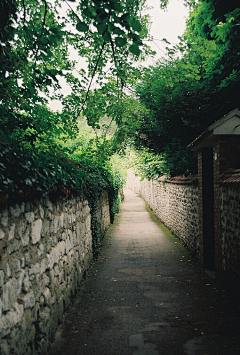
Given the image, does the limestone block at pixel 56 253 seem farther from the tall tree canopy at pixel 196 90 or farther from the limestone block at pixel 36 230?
the tall tree canopy at pixel 196 90

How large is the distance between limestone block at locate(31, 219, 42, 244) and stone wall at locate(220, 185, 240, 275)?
352cm

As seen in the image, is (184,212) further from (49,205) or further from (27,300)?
(27,300)

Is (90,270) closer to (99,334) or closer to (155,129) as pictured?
(99,334)

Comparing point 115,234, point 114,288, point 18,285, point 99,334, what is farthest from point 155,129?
point 18,285

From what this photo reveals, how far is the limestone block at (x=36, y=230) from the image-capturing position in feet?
11.6

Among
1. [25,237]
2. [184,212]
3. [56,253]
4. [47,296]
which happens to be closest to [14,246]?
[25,237]

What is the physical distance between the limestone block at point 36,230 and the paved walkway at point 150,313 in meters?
1.40

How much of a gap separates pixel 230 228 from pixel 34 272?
3921 mm

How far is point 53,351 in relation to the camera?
380 centimetres

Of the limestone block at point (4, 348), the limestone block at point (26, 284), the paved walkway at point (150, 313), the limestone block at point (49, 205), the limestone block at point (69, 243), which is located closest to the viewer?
the limestone block at point (4, 348)

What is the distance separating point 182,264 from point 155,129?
21.9ft

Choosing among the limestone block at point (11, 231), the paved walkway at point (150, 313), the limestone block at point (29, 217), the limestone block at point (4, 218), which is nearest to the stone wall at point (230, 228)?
the paved walkway at point (150, 313)

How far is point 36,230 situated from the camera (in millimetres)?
3641

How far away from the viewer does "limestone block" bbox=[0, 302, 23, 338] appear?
8.46 feet
